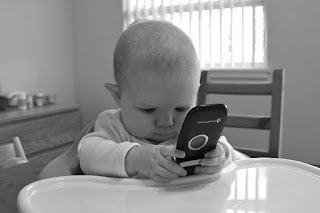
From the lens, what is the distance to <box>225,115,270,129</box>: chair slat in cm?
128

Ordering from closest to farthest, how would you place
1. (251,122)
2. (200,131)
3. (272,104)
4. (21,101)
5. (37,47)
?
1. (200,131)
2. (272,104)
3. (251,122)
4. (21,101)
5. (37,47)

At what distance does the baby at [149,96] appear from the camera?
0.53 metres

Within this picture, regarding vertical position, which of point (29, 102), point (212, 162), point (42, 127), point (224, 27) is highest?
point (224, 27)

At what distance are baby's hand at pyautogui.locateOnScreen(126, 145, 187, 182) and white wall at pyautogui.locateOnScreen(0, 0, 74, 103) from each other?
261cm

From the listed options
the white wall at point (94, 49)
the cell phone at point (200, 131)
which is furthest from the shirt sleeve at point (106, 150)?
the white wall at point (94, 49)

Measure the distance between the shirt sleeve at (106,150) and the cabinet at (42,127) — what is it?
1706mm

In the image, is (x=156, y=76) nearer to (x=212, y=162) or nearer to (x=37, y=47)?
(x=212, y=162)

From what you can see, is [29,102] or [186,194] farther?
[29,102]

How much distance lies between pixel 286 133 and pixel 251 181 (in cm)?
225

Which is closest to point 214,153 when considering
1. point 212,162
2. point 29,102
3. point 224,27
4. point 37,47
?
point 212,162

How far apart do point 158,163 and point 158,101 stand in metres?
0.10

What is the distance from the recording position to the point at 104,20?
3.38 meters

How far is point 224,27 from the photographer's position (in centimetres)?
280

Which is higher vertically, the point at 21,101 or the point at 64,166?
the point at 64,166
